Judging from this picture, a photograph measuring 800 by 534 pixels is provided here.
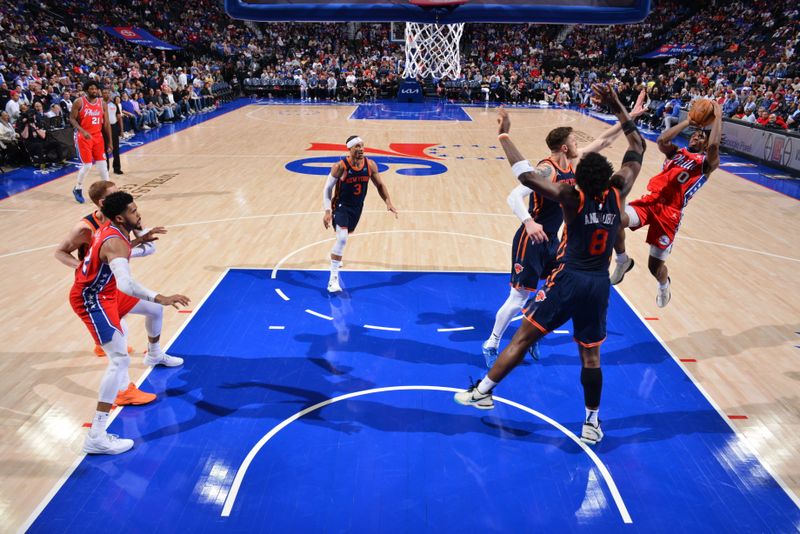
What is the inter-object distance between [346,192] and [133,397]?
3038 mm

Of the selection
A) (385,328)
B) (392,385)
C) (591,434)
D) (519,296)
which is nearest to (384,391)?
(392,385)

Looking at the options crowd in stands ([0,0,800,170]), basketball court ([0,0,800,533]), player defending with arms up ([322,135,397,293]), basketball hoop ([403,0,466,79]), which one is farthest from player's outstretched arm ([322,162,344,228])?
basketball hoop ([403,0,466,79])

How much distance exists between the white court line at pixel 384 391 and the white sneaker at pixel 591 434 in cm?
4

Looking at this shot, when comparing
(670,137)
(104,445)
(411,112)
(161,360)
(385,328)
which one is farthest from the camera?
(411,112)

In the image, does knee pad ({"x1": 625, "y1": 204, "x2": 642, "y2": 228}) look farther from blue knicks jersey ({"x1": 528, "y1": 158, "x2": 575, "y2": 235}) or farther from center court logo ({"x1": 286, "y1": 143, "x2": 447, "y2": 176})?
center court logo ({"x1": 286, "y1": 143, "x2": 447, "y2": 176})

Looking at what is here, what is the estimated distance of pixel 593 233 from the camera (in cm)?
382

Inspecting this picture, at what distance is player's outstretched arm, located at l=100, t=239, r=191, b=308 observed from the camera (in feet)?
12.7

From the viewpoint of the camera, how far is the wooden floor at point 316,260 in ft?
15.0

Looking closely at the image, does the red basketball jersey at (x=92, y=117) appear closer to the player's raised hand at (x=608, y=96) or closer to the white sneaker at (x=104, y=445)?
the white sneaker at (x=104, y=445)

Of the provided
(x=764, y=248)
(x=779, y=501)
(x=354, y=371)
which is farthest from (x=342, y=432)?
(x=764, y=248)

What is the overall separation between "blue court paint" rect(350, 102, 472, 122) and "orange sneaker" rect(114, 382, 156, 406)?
17.8 meters

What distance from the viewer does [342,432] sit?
4391 millimetres

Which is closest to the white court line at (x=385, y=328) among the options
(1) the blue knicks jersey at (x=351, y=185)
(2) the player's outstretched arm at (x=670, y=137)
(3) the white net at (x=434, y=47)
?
(1) the blue knicks jersey at (x=351, y=185)

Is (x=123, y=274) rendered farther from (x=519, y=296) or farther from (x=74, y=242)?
(x=519, y=296)
